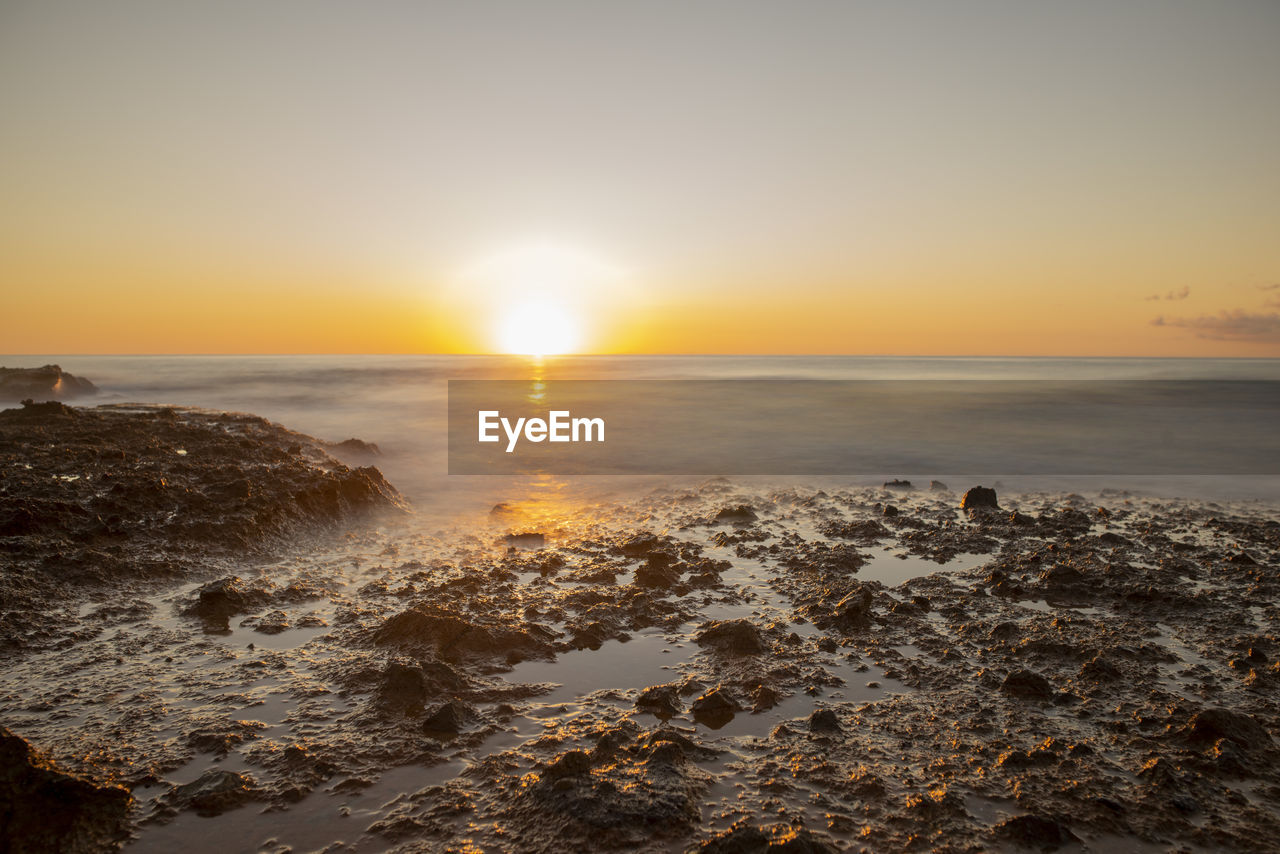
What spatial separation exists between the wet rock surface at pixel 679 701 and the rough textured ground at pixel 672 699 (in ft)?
0.06

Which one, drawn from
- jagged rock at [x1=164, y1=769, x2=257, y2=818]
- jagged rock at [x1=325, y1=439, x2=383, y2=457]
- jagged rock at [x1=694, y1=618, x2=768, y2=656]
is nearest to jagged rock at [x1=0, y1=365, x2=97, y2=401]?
jagged rock at [x1=325, y1=439, x2=383, y2=457]

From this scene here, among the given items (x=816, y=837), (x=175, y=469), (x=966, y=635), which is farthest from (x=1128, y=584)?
(x=175, y=469)

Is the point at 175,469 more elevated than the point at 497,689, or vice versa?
the point at 175,469

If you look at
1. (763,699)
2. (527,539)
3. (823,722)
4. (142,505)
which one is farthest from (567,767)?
(142,505)

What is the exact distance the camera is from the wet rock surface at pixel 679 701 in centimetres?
327

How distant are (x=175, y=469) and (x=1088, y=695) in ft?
34.8

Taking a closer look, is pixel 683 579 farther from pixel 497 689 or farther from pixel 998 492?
pixel 998 492

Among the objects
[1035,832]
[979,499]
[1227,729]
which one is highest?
[979,499]

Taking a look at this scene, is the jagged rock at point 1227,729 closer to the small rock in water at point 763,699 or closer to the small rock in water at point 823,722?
the small rock in water at point 823,722

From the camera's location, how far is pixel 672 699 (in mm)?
4348

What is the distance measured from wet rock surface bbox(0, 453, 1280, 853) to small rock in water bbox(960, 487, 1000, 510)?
2606 mm

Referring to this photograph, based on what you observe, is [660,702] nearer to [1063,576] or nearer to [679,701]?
[679,701]

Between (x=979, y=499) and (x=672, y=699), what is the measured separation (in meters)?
7.97

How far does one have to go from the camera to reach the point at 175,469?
29.6 ft
